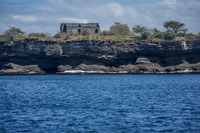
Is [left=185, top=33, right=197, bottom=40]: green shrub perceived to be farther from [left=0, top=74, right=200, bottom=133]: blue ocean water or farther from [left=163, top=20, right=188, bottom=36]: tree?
[left=0, top=74, right=200, bottom=133]: blue ocean water

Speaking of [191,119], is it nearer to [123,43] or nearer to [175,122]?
[175,122]

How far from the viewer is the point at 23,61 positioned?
92875 mm

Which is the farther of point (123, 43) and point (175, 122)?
point (123, 43)

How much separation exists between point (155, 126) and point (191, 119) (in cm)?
345

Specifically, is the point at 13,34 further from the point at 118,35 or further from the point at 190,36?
the point at 190,36

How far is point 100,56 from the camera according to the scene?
91.0m

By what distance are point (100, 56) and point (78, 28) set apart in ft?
79.4

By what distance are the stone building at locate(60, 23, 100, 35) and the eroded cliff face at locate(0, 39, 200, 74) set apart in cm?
1791

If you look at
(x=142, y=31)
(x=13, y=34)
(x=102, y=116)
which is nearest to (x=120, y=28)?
(x=142, y=31)

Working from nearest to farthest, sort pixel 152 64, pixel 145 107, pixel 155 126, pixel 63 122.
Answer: pixel 155 126
pixel 63 122
pixel 145 107
pixel 152 64

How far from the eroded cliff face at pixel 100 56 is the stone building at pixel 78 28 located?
17909 millimetres

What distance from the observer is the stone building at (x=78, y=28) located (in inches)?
4353

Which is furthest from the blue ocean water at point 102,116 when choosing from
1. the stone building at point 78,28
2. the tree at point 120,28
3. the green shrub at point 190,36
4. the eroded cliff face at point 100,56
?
the tree at point 120,28

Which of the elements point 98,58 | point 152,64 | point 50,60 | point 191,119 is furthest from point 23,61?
point 191,119
